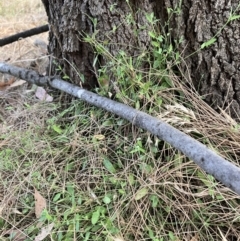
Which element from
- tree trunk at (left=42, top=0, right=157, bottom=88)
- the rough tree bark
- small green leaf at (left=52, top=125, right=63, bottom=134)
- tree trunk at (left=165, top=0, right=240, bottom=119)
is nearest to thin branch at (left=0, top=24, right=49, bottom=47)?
tree trunk at (left=42, top=0, right=157, bottom=88)

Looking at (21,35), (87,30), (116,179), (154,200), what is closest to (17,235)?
(116,179)

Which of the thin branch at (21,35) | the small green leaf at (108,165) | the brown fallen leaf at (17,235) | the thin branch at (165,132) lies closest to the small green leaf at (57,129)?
the thin branch at (165,132)

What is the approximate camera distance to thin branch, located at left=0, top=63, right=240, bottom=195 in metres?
1.10

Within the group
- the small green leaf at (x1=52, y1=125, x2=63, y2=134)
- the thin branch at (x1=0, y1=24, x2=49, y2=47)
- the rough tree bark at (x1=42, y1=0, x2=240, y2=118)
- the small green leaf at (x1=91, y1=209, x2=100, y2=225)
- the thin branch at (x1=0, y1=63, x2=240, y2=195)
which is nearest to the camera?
the thin branch at (x1=0, y1=63, x2=240, y2=195)

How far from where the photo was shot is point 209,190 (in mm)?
1359

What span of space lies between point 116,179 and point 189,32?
2.03 feet

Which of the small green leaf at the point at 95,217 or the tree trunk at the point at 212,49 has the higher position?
the tree trunk at the point at 212,49

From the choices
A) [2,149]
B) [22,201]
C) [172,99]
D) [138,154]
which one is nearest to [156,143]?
[138,154]

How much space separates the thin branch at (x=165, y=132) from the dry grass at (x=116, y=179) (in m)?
0.07

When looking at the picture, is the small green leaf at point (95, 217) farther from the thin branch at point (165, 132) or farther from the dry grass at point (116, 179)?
the thin branch at point (165, 132)

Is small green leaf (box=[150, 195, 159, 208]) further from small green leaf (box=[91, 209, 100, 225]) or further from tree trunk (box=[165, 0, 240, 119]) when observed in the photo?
tree trunk (box=[165, 0, 240, 119])

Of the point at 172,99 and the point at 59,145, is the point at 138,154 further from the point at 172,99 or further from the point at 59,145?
the point at 59,145

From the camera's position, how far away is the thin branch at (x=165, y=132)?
1.10 m

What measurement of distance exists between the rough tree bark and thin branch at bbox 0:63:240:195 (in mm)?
182
